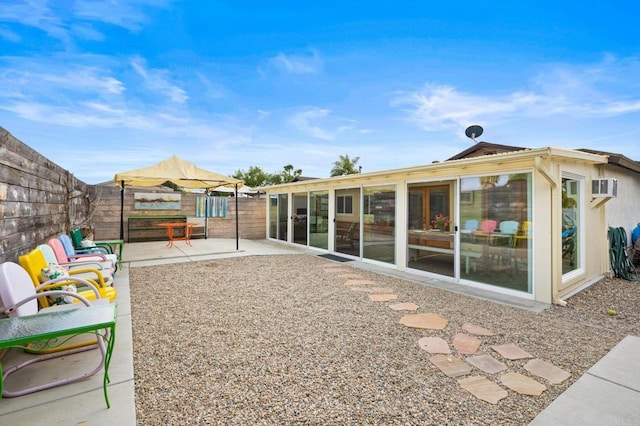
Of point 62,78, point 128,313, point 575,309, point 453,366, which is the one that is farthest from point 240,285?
point 62,78

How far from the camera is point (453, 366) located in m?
2.61

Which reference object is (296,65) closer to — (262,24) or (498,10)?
(262,24)

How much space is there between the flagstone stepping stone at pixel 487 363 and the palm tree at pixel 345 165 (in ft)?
82.1

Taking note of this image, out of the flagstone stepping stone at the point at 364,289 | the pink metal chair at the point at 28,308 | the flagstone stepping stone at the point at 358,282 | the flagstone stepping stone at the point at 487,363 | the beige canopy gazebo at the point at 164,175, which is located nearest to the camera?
the pink metal chair at the point at 28,308

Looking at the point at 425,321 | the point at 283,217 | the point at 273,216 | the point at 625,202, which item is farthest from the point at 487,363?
the point at 273,216

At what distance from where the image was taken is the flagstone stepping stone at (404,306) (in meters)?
4.07

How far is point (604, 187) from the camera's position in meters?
5.24

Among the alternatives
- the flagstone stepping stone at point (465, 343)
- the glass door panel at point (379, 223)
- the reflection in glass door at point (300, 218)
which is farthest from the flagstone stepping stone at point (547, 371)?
the reflection in glass door at point (300, 218)

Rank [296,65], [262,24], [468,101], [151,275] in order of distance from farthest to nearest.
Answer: [468,101], [296,65], [262,24], [151,275]

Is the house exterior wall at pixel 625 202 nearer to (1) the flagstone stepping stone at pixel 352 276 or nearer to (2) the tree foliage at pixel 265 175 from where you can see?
(1) the flagstone stepping stone at pixel 352 276

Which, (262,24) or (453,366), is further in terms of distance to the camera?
(262,24)

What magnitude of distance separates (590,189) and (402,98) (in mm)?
6951

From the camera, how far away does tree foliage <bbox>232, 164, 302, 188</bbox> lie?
31891 mm

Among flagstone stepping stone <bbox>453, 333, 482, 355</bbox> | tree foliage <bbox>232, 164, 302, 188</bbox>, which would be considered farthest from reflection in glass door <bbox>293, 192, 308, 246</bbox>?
tree foliage <bbox>232, 164, 302, 188</bbox>
